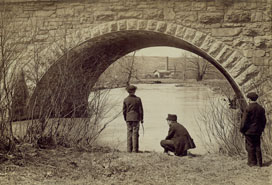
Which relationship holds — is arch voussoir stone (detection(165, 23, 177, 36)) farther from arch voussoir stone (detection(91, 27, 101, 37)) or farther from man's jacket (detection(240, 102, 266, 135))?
man's jacket (detection(240, 102, 266, 135))

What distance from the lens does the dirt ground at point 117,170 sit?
173 inches

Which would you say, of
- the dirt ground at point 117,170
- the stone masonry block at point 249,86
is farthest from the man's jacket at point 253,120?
the stone masonry block at point 249,86

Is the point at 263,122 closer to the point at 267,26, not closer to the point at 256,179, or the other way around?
the point at 256,179

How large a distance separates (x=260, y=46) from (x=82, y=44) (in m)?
4.01

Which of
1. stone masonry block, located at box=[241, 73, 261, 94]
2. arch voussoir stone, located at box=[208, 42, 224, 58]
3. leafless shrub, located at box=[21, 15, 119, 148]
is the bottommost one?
leafless shrub, located at box=[21, 15, 119, 148]

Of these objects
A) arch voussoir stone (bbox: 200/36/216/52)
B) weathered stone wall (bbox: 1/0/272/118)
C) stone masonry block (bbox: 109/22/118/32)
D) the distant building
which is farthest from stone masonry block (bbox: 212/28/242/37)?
the distant building

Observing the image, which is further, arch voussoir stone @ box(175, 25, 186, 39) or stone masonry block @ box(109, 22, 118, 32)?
stone masonry block @ box(109, 22, 118, 32)

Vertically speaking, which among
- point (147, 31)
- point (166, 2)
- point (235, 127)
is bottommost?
point (235, 127)

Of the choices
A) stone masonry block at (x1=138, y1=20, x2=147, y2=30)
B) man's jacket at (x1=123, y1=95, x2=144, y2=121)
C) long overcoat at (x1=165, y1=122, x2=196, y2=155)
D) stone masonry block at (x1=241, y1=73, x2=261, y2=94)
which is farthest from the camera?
stone masonry block at (x1=138, y1=20, x2=147, y2=30)

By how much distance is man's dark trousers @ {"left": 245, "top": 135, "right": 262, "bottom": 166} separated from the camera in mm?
4930

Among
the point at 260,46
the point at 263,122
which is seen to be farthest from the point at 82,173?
the point at 260,46

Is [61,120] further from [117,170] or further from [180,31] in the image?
[180,31]

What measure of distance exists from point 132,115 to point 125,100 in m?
0.34

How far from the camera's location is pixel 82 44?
7.97 metres
